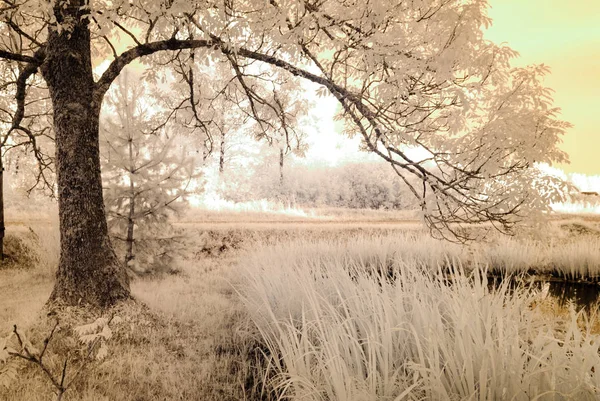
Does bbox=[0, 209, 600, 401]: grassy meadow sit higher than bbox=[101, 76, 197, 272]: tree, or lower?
lower

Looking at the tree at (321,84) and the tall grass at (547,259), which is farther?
the tall grass at (547,259)

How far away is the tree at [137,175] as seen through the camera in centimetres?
714

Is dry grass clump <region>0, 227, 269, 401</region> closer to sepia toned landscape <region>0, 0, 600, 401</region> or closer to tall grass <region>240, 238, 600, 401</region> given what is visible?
sepia toned landscape <region>0, 0, 600, 401</region>

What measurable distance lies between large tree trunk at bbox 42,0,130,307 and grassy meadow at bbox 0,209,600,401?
334 mm

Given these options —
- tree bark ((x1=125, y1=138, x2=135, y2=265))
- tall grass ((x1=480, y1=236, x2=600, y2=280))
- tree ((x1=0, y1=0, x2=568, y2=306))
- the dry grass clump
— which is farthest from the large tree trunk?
tall grass ((x1=480, y1=236, x2=600, y2=280))

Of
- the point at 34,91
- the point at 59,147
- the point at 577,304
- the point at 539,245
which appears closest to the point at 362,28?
the point at 59,147

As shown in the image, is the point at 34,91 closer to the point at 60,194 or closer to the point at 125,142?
the point at 125,142

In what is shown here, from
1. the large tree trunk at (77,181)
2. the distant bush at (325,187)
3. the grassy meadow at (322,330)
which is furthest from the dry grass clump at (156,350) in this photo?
the distant bush at (325,187)

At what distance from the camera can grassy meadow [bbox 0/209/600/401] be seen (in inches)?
95.0

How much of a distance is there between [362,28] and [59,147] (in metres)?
4.01

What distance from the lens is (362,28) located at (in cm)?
505

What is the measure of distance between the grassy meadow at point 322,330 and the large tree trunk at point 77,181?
334 millimetres

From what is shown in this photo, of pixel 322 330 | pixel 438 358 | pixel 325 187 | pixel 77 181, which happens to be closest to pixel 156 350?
pixel 77 181

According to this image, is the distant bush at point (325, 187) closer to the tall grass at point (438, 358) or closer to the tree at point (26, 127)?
the tree at point (26, 127)
